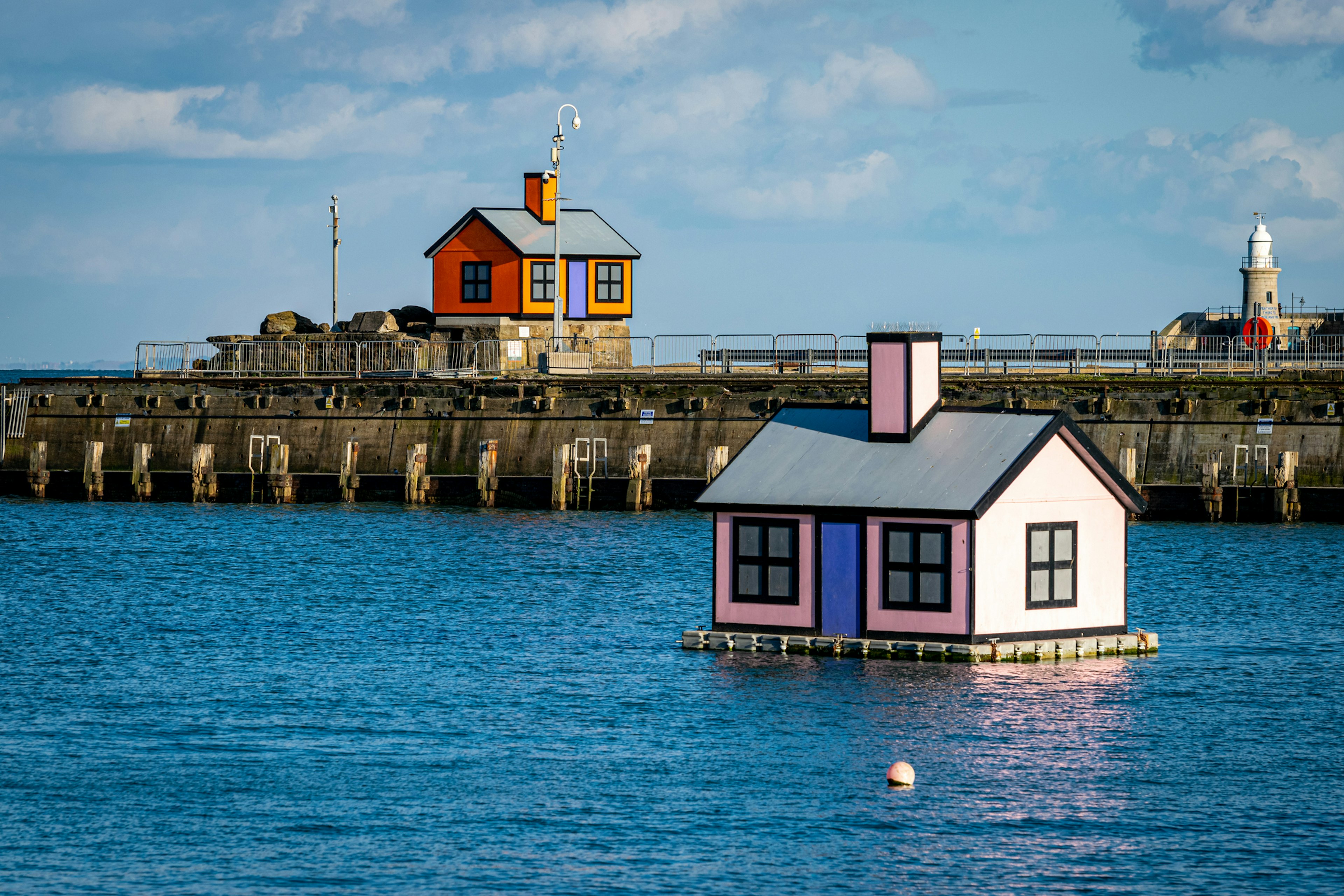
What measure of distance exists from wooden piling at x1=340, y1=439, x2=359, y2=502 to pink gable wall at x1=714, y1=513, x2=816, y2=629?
3821 cm

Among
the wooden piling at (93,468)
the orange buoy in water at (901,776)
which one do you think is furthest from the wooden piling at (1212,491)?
the wooden piling at (93,468)

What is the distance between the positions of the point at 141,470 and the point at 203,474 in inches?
114

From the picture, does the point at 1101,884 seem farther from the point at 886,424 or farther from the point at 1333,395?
the point at 1333,395

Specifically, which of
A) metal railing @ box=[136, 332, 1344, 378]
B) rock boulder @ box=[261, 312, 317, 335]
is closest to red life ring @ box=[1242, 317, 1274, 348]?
metal railing @ box=[136, 332, 1344, 378]

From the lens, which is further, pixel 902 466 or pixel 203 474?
pixel 203 474

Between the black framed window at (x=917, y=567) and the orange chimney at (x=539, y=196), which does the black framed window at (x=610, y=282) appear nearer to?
the orange chimney at (x=539, y=196)

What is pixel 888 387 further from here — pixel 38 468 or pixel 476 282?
pixel 476 282

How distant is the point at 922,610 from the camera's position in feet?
94.6

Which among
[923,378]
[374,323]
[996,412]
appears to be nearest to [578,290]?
[374,323]

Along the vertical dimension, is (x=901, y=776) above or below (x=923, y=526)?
below

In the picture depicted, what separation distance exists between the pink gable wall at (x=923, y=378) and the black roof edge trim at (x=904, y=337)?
0.08 m

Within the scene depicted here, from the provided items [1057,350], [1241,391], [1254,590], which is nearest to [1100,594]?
[1254,590]

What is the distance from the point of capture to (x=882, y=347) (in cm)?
3045

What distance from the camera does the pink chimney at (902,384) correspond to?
1193 inches
